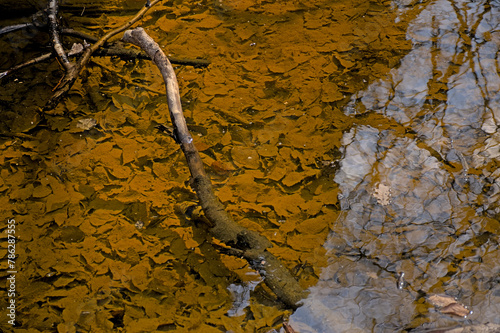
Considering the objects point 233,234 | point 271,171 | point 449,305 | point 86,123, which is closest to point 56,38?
point 86,123

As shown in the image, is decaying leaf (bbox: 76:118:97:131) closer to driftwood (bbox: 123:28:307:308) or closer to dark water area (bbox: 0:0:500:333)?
dark water area (bbox: 0:0:500:333)

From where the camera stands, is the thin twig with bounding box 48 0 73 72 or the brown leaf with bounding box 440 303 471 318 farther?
the thin twig with bounding box 48 0 73 72

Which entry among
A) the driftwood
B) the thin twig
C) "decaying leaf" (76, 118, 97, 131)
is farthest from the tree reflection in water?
the thin twig

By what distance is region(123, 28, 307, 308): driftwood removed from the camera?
178cm

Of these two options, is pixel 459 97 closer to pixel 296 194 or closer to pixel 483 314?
pixel 296 194

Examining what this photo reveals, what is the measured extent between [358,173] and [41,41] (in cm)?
263

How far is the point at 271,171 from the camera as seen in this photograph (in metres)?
2.33

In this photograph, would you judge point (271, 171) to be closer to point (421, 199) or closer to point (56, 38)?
point (421, 199)

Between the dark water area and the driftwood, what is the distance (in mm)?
79

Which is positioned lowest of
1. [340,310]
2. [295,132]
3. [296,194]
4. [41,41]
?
[340,310]

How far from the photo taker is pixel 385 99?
8.64ft

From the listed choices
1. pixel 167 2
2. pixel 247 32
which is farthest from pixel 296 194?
pixel 167 2

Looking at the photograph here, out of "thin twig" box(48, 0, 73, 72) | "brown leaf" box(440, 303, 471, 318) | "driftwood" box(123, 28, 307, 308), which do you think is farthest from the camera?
"thin twig" box(48, 0, 73, 72)

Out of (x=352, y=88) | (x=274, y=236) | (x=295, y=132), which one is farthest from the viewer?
(x=352, y=88)
